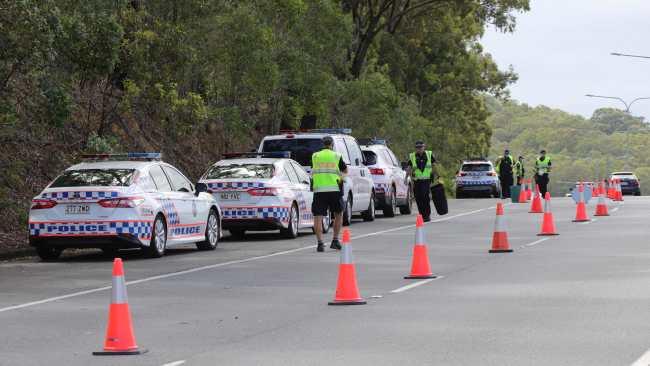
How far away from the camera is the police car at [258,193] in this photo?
25.8 metres

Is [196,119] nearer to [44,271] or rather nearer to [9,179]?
[9,179]

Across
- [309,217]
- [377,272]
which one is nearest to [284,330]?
[377,272]

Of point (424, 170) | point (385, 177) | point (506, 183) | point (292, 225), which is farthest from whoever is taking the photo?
point (506, 183)

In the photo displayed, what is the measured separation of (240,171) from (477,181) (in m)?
31.3

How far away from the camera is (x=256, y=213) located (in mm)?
25781

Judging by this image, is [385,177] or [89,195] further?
[385,177]

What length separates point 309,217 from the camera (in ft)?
91.3

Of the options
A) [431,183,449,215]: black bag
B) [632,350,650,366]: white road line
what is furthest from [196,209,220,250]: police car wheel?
[632,350,650,366]: white road line

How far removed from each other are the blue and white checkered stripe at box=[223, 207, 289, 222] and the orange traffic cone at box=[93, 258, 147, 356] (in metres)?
15.1

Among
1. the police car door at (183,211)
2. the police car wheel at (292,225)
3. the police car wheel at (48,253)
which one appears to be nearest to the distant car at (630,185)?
the police car wheel at (292,225)

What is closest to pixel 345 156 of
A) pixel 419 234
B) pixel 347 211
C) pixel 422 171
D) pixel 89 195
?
pixel 347 211

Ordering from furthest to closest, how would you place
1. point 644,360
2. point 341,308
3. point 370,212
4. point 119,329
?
point 370,212 < point 341,308 < point 119,329 < point 644,360

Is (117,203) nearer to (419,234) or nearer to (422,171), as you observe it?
(419,234)

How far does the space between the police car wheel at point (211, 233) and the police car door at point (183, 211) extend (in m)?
0.22
